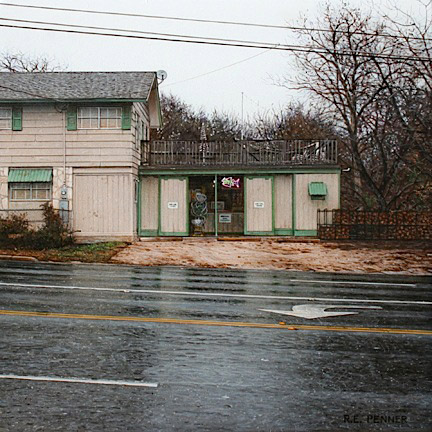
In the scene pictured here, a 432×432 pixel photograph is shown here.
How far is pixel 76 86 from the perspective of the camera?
25.3m

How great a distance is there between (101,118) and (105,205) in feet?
11.6

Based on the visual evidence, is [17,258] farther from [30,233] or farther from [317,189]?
[317,189]

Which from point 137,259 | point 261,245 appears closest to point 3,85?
point 137,259

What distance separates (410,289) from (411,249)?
900cm

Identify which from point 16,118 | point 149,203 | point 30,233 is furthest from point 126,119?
point 30,233

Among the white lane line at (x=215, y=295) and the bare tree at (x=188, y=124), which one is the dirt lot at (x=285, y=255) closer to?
the white lane line at (x=215, y=295)

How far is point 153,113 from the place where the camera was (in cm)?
3067

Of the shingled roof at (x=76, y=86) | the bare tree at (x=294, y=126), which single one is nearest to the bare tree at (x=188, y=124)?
the bare tree at (x=294, y=126)

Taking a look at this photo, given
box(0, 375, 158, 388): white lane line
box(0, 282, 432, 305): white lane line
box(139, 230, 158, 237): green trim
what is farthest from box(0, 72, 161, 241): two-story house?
box(0, 375, 158, 388): white lane line

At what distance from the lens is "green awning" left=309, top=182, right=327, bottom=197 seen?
24.8 m

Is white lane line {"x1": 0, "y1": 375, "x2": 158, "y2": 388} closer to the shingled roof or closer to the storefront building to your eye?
the shingled roof

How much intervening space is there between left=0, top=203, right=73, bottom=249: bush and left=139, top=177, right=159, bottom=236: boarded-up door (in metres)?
4.58

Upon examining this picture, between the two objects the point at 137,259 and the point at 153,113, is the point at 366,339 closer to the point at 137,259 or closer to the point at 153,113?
the point at 137,259

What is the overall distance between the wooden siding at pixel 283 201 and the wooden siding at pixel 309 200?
31cm
